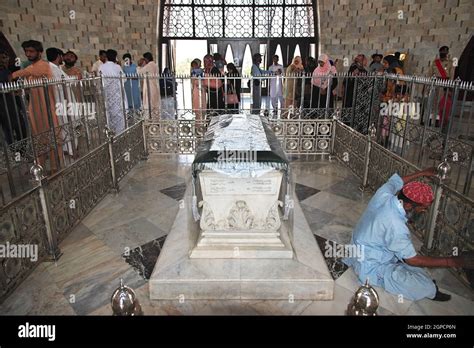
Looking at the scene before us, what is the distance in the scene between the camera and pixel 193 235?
9.64 ft

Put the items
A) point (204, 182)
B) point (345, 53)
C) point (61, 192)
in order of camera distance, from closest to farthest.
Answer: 1. point (204, 182)
2. point (61, 192)
3. point (345, 53)

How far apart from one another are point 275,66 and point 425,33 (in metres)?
4.33

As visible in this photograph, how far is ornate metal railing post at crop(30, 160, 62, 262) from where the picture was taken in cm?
280

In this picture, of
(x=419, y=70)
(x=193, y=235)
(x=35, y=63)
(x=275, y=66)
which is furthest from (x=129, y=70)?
(x=419, y=70)

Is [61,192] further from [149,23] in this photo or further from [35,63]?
[149,23]

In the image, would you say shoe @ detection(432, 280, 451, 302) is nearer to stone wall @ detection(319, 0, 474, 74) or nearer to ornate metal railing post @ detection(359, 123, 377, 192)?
ornate metal railing post @ detection(359, 123, 377, 192)

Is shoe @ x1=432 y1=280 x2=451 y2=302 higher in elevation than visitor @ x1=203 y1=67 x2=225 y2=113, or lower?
lower

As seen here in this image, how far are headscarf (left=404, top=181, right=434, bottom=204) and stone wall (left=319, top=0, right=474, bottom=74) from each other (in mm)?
8345

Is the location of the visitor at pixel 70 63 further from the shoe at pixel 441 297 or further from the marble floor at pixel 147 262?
the shoe at pixel 441 297

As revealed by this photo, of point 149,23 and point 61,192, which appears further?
point 149,23

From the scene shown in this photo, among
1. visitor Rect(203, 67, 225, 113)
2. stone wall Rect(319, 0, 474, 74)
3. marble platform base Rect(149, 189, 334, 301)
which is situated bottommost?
marble platform base Rect(149, 189, 334, 301)

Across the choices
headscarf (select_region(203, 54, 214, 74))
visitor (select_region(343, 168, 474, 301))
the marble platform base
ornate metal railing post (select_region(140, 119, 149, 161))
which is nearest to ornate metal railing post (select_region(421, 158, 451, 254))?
visitor (select_region(343, 168, 474, 301))

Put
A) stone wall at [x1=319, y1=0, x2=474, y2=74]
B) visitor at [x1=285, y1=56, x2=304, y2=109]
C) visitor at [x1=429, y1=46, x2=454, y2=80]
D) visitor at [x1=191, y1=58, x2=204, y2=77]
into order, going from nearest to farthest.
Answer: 1. visitor at [x1=429, y1=46, x2=454, y2=80]
2. visitor at [x1=191, y1=58, x2=204, y2=77]
3. visitor at [x1=285, y1=56, x2=304, y2=109]
4. stone wall at [x1=319, y1=0, x2=474, y2=74]

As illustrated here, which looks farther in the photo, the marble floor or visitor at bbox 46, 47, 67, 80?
visitor at bbox 46, 47, 67, 80
